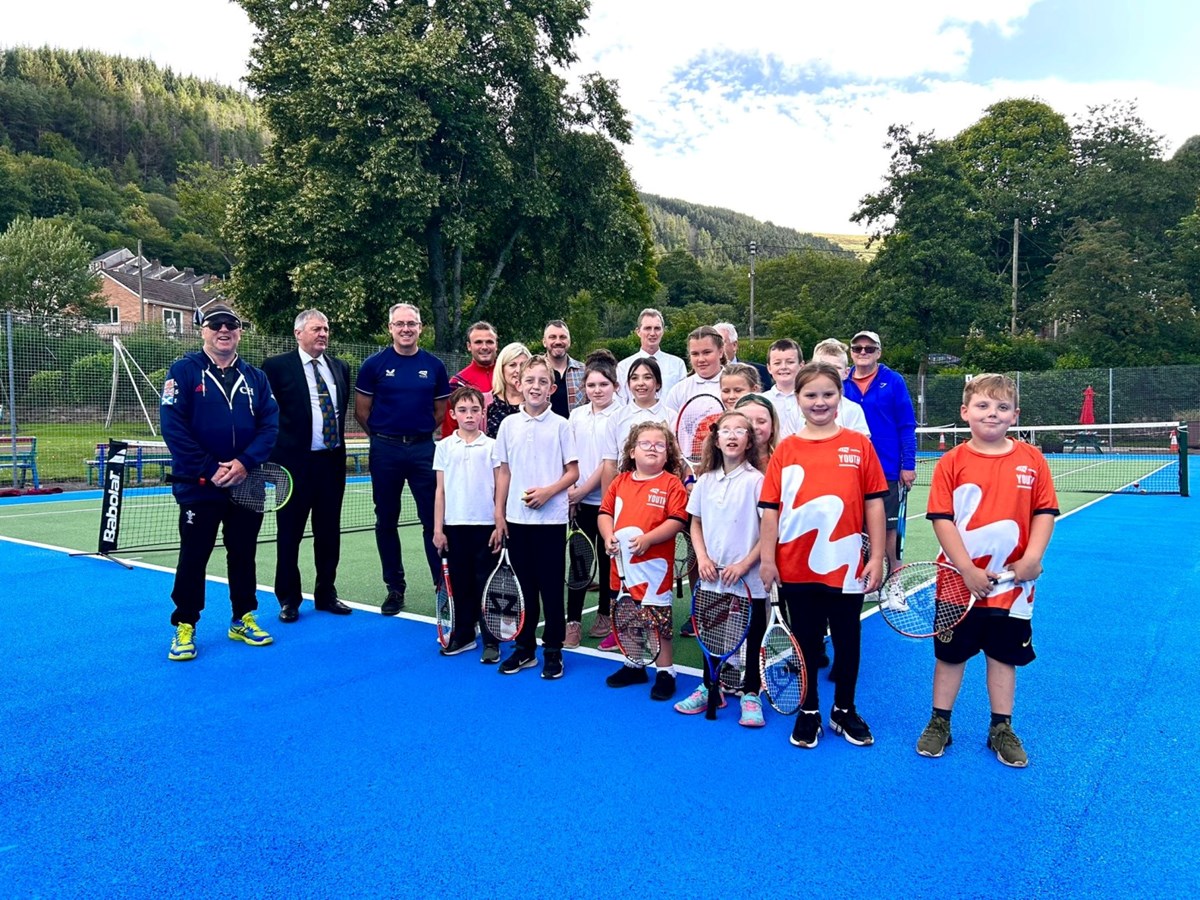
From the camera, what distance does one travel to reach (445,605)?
191 inches

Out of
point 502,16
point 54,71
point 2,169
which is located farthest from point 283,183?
point 54,71

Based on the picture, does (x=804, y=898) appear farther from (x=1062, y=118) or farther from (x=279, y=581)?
(x=1062, y=118)

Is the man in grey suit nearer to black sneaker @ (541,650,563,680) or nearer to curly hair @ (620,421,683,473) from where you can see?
black sneaker @ (541,650,563,680)

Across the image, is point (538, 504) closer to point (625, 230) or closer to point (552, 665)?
point (552, 665)

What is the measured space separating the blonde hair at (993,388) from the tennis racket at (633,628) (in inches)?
71.9

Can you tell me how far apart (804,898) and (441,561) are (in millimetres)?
3086

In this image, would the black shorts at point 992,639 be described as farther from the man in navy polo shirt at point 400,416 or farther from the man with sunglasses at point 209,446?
the man with sunglasses at point 209,446

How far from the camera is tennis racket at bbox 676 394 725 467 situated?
4664 mm

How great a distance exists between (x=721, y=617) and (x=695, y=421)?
4.92 ft

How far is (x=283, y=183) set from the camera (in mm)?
20078

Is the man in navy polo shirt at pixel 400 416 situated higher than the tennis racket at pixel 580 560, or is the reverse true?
the man in navy polo shirt at pixel 400 416

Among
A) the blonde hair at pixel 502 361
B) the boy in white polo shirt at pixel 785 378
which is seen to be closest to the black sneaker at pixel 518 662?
the blonde hair at pixel 502 361

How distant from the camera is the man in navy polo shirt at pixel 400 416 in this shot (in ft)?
18.4

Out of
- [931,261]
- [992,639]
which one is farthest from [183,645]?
[931,261]
